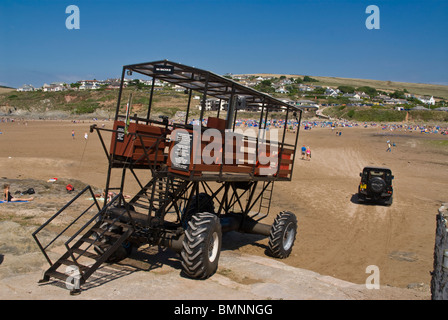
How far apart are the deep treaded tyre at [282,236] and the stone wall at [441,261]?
552cm

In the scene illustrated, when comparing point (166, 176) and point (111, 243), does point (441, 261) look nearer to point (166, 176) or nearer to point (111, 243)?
point (166, 176)

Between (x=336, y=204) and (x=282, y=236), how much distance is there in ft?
34.9

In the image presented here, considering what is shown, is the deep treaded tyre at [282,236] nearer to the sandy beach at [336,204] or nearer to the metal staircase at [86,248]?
the sandy beach at [336,204]

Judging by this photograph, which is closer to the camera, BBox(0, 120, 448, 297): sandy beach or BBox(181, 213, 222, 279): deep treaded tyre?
BBox(181, 213, 222, 279): deep treaded tyre

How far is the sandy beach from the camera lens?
11055mm

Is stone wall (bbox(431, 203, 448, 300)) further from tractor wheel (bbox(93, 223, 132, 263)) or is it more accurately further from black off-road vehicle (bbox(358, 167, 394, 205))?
black off-road vehicle (bbox(358, 167, 394, 205))

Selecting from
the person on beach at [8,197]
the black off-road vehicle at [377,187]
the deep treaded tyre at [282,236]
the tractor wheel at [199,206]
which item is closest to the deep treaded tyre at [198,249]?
the tractor wheel at [199,206]

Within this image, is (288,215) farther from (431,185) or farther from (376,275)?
(431,185)

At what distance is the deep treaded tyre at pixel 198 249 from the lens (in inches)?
283

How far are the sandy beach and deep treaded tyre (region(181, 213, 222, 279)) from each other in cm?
316

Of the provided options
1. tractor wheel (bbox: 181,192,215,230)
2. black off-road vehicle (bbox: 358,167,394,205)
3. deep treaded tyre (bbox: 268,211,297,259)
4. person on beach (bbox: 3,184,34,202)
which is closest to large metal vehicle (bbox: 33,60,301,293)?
tractor wheel (bbox: 181,192,215,230)
